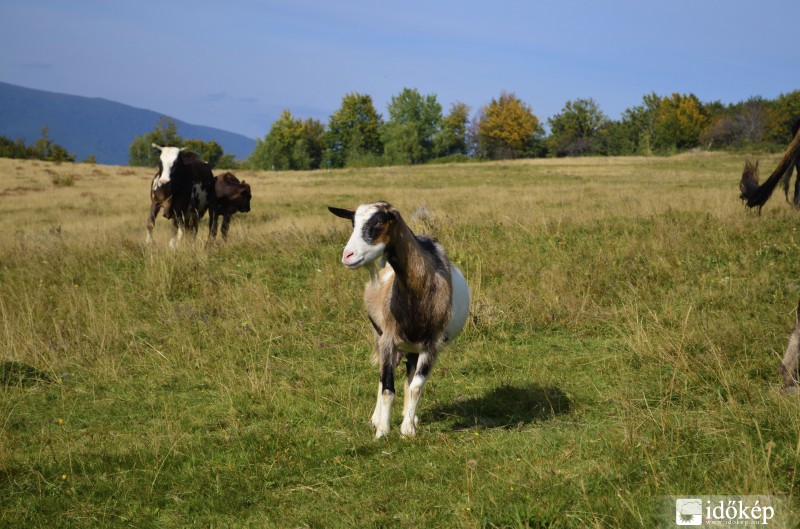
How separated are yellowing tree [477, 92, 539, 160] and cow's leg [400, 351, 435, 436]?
328ft

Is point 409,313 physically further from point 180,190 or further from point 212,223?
point 212,223

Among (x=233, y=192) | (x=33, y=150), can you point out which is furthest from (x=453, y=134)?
(x=233, y=192)

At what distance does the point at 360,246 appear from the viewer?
18.9 ft

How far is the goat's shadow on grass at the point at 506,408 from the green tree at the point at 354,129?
97.7 m

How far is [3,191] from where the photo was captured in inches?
1421

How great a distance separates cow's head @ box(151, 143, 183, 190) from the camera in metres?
16.8

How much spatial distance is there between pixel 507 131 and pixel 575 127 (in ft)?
36.2

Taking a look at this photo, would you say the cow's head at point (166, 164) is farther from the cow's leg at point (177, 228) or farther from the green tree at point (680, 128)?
the green tree at point (680, 128)

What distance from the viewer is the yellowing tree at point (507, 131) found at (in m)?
104

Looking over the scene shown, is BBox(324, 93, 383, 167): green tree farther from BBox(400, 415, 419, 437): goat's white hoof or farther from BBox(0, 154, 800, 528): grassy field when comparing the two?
BBox(400, 415, 419, 437): goat's white hoof

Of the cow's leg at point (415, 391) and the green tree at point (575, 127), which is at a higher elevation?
the green tree at point (575, 127)

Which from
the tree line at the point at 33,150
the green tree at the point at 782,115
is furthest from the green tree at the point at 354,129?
the green tree at the point at 782,115

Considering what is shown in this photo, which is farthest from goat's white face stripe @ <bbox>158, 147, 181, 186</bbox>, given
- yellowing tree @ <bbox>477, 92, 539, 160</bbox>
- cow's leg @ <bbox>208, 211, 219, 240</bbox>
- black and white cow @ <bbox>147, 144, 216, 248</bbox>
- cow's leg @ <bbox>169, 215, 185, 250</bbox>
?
yellowing tree @ <bbox>477, 92, 539, 160</bbox>

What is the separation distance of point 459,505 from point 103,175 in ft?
164
